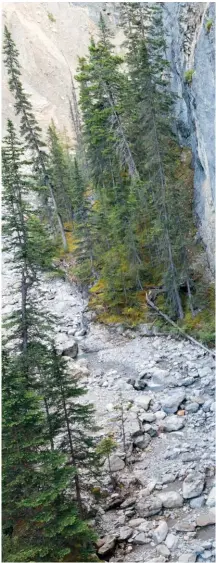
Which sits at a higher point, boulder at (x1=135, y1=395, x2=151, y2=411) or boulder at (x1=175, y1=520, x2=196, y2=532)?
boulder at (x1=135, y1=395, x2=151, y2=411)

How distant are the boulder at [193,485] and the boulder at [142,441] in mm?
2428

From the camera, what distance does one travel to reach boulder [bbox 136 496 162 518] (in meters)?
11.0

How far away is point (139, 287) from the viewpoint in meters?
25.6

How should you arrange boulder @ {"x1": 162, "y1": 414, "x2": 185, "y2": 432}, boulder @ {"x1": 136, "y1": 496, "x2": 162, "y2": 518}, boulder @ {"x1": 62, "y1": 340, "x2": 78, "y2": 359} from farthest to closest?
boulder @ {"x1": 62, "y1": 340, "x2": 78, "y2": 359} → boulder @ {"x1": 162, "y1": 414, "x2": 185, "y2": 432} → boulder @ {"x1": 136, "y1": 496, "x2": 162, "y2": 518}

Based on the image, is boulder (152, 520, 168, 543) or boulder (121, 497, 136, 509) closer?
boulder (152, 520, 168, 543)

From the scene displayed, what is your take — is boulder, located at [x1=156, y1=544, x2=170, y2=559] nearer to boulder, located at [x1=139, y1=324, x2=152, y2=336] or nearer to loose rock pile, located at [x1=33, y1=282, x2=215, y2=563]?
loose rock pile, located at [x1=33, y1=282, x2=215, y2=563]

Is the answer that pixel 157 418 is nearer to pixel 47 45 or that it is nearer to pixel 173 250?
pixel 173 250

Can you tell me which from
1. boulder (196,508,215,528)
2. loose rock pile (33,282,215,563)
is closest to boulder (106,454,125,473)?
loose rock pile (33,282,215,563)

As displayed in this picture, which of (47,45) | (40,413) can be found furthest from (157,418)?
(47,45)

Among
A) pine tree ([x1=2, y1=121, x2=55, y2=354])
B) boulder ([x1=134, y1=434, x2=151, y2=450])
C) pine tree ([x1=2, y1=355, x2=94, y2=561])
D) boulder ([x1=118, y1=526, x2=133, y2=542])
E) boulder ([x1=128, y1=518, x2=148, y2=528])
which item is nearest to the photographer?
pine tree ([x1=2, y1=355, x2=94, y2=561])

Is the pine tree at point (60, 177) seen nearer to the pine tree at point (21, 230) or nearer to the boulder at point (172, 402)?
the pine tree at point (21, 230)

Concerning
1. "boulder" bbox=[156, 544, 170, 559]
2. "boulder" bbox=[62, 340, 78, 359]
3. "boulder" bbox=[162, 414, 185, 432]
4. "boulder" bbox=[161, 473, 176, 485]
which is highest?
"boulder" bbox=[62, 340, 78, 359]

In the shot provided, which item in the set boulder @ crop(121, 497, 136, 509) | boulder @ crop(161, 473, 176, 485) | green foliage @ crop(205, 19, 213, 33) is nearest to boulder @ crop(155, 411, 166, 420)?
boulder @ crop(161, 473, 176, 485)

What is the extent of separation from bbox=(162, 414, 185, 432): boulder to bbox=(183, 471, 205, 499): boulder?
2552 mm
